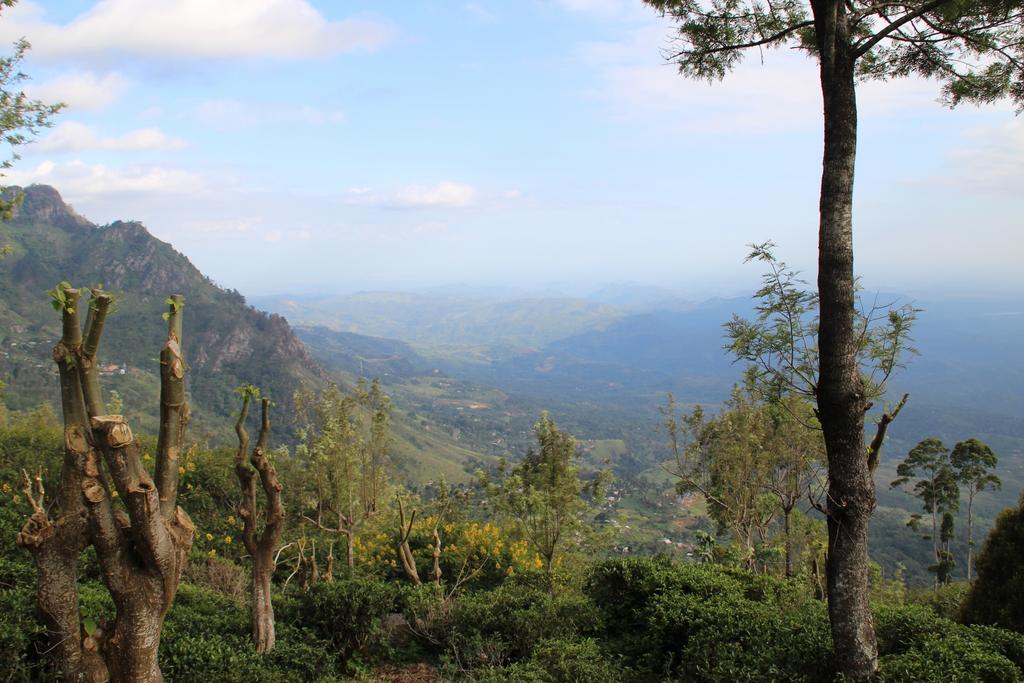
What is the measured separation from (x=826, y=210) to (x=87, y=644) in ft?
23.5

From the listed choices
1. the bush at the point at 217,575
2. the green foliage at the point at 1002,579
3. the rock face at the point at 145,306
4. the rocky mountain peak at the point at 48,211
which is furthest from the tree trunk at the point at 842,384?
the rocky mountain peak at the point at 48,211

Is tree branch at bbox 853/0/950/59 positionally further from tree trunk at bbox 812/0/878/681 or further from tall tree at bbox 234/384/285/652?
tall tree at bbox 234/384/285/652

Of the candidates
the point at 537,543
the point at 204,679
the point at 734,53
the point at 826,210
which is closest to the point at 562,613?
the point at 537,543

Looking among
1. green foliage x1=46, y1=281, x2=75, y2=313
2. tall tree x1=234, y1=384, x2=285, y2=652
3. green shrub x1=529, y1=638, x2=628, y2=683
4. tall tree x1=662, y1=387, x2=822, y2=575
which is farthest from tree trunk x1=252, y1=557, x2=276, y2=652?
tall tree x1=662, y1=387, x2=822, y2=575

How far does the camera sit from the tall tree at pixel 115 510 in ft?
13.6

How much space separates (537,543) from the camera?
10.9 metres

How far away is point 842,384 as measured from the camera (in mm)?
5074

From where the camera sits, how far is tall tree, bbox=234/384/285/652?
21.3 ft

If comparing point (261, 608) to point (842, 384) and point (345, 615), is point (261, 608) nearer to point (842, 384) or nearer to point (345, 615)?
point (345, 615)

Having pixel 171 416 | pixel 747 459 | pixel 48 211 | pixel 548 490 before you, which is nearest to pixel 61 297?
pixel 171 416

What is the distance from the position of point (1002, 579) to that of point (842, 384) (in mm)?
4920

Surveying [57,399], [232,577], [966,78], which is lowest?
[57,399]

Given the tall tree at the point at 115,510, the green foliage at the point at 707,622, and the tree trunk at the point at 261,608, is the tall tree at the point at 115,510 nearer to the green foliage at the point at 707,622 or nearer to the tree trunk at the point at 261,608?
the tree trunk at the point at 261,608

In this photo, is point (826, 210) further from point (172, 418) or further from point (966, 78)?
point (172, 418)
